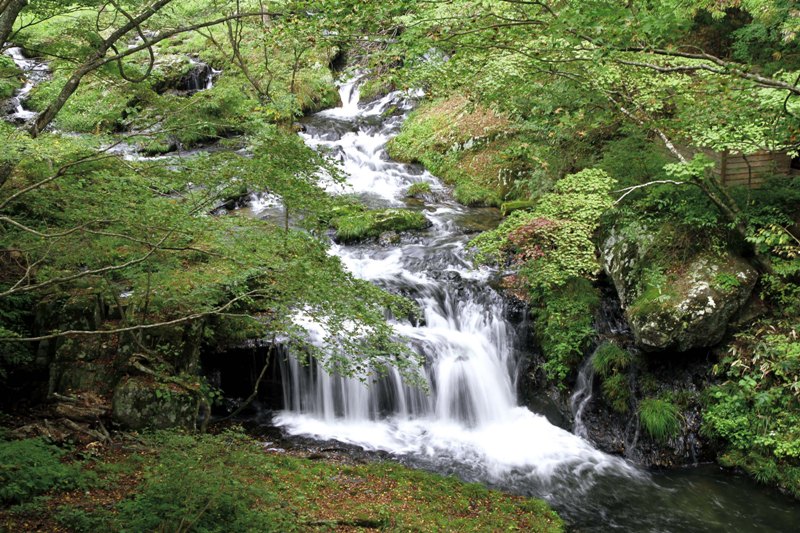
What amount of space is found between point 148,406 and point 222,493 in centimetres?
277

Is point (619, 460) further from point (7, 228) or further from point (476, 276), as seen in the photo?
point (7, 228)

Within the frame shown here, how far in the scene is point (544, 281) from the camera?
945 centimetres

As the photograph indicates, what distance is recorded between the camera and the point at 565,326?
9.55m

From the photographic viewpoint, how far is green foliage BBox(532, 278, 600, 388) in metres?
9.39

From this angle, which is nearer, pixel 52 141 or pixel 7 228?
pixel 52 141

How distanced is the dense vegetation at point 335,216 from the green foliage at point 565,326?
4 centimetres

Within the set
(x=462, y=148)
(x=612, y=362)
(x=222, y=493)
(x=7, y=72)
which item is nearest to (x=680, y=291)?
(x=612, y=362)

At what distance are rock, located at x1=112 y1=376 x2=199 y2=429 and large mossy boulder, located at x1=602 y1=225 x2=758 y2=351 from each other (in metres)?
6.95

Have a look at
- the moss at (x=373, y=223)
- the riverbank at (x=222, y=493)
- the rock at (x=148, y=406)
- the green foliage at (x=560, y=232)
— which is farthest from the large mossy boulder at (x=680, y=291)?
the rock at (x=148, y=406)

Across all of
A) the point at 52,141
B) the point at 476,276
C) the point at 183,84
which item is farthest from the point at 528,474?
the point at 183,84

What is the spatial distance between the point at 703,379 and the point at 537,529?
170 inches

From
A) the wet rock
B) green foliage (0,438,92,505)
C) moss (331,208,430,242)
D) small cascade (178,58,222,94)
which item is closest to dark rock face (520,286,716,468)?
the wet rock

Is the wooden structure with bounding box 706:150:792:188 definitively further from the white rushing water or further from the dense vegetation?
the white rushing water

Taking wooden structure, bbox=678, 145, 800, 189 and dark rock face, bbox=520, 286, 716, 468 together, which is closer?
dark rock face, bbox=520, 286, 716, 468
